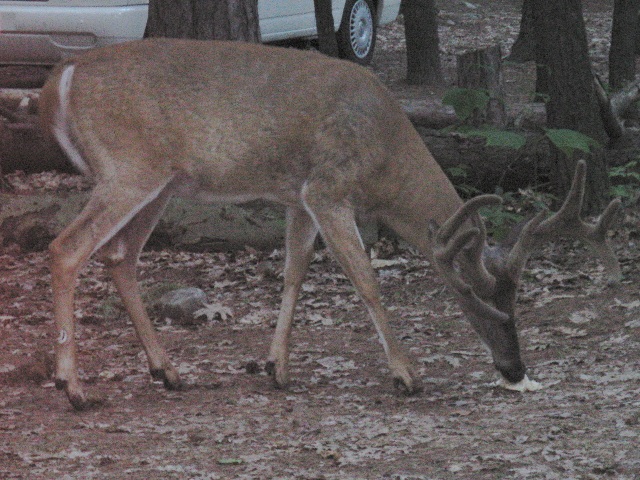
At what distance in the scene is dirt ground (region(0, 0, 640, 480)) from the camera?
5.53 metres

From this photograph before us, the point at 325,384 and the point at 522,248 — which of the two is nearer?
the point at 522,248

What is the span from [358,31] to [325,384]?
1025 cm

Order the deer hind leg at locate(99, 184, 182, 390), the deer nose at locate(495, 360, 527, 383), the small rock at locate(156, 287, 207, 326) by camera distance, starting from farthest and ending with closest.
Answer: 1. the small rock at locate(156, 287, 207, 326)
2. the deer hind leg at locate(99, 184, 182, 390)
3. the deer nose at locate(495, 360, 527, 383)

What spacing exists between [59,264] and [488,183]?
5125 millimetres

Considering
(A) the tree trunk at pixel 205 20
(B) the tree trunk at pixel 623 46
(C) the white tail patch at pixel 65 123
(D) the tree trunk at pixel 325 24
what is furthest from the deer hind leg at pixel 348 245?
(B) the tree trunk at pixel 623 46

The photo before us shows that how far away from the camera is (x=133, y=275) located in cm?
718

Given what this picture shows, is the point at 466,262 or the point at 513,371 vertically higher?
the point at 466,262

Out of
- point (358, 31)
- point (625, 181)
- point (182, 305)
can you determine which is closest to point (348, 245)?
point (182, 305)

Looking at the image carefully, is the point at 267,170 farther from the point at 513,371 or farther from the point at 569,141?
the point at 569,141

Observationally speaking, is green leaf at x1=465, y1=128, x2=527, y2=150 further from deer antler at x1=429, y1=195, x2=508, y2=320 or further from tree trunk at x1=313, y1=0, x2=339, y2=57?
tree trunk at x1=313, y1=0, x2=339, y2=57

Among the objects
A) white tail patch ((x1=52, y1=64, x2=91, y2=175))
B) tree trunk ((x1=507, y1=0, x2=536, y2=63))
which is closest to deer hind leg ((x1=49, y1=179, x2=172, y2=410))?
white tail patch ((x1=52, y1=64, x2=91, y2=175))

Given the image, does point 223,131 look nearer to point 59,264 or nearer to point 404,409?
point 59,264

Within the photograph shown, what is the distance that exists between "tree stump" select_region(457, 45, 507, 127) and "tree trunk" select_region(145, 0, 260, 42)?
6.24 ft

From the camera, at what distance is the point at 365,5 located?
1680 centimetres
